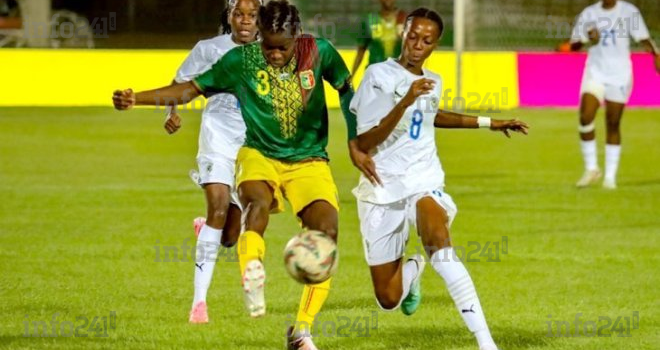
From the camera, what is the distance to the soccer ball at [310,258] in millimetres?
7645

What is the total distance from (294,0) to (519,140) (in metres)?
6.49

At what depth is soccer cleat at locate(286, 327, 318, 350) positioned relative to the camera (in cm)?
811

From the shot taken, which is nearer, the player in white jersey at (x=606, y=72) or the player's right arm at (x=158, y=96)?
the player's right arm at (x=158, y=96)

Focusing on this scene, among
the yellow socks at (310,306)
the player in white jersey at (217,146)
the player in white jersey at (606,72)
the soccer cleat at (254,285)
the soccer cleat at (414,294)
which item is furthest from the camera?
the player in white jersey at (606,72)

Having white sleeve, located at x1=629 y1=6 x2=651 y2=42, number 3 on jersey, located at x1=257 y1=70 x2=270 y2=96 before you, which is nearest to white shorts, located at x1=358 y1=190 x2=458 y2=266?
number 3 on jersey, located at x1=257 y1=70 x2=270 y2=96

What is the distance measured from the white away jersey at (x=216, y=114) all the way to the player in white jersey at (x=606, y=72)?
8.54 meters

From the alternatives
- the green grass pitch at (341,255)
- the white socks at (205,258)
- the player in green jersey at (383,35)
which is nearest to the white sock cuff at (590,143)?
the green grass pitch at (341,255)

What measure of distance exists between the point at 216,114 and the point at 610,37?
29.9 feet

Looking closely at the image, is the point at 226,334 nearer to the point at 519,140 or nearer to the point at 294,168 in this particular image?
the point at 294,168

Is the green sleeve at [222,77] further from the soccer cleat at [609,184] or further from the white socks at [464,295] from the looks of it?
the soccer cleat at [609,184]

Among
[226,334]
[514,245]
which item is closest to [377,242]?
[226,334]

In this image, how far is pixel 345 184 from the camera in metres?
18.1

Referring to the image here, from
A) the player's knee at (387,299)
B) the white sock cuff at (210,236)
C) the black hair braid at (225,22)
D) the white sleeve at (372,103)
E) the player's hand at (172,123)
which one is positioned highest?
the black hair braid at (225,22)

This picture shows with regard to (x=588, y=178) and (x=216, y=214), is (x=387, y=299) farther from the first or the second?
(x=588, y=178)
